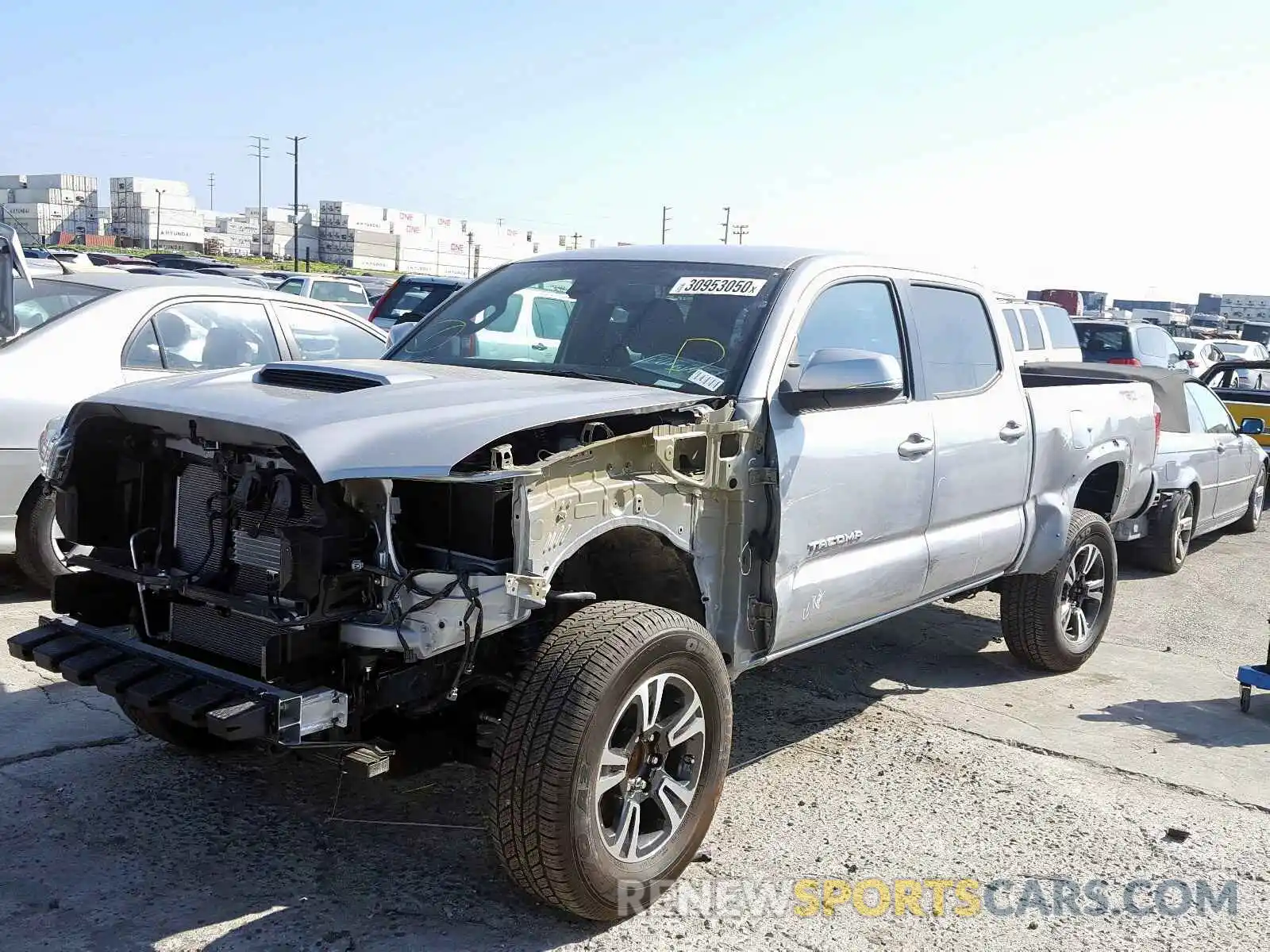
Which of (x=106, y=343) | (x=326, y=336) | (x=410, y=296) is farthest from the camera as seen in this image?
(x=410, y=296)

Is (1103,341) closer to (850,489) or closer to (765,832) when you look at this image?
(850,489)

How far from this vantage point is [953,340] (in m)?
5.26

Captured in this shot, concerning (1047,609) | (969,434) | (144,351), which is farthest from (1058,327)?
(144,351)

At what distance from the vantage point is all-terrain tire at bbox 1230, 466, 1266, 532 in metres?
11.2

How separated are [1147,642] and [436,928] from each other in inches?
209

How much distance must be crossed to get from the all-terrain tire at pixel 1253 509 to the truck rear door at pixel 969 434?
270 inches

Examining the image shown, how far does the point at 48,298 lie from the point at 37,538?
1.58 metres

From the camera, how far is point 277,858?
12.1 ft

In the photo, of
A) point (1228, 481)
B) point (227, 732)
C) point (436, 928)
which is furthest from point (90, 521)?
point (1228, 481)

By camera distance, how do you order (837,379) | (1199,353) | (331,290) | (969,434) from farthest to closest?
(1199,353)
(331,290)
(969,434)
(837,379)

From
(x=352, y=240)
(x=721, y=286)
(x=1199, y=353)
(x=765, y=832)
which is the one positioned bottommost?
(x=765, y=832)

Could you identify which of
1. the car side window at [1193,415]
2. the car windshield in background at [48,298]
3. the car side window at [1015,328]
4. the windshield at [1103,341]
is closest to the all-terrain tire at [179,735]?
the car windshield in background at [48,298]

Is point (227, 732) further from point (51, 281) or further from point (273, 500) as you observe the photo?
point (51, 281)

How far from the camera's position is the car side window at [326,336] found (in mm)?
7273
